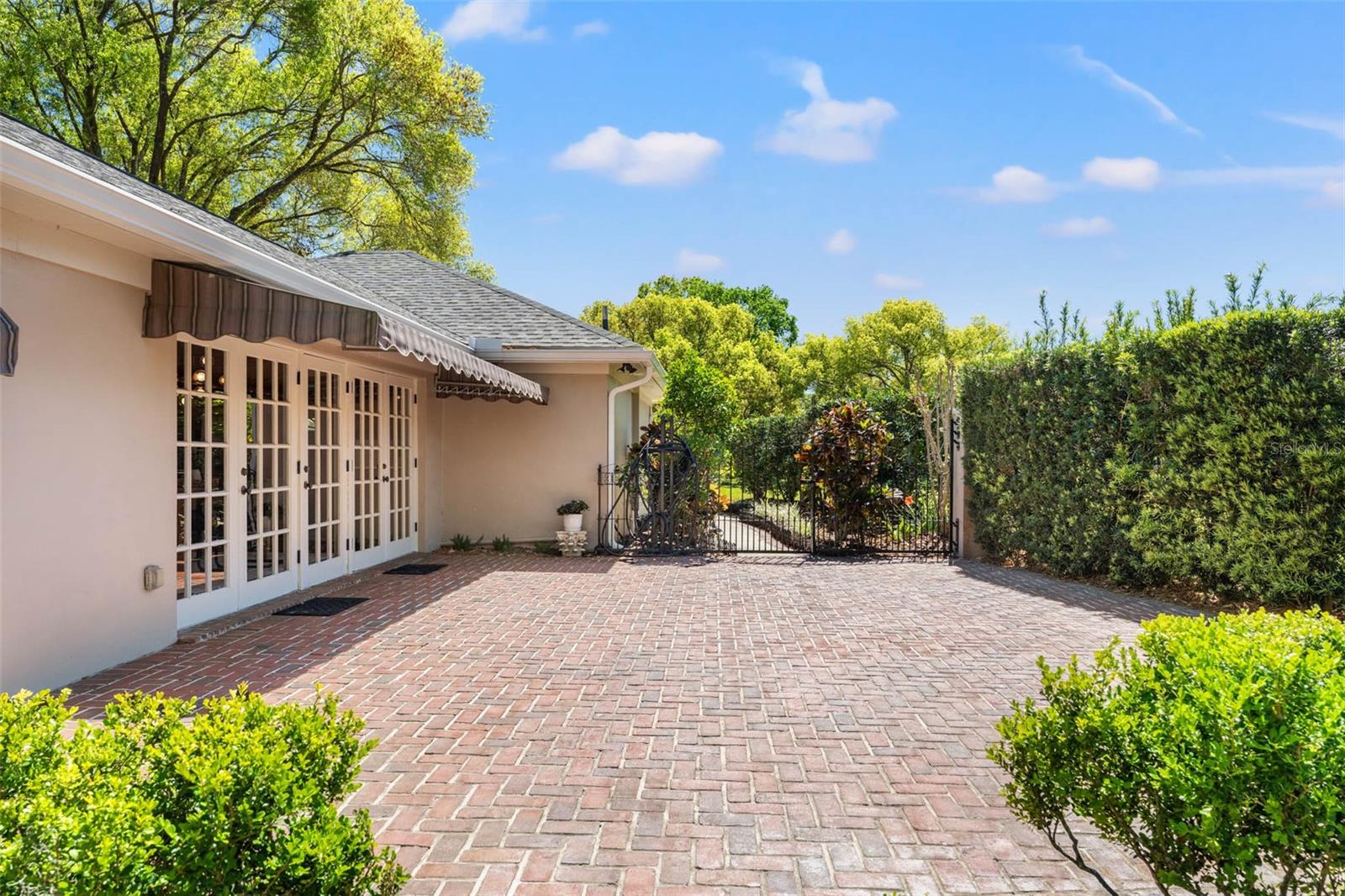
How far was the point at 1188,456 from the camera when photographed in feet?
26.2

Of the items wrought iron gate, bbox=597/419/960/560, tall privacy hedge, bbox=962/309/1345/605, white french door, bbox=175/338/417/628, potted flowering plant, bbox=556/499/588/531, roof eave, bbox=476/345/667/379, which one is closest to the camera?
white french door, bbox=175/338/417/628

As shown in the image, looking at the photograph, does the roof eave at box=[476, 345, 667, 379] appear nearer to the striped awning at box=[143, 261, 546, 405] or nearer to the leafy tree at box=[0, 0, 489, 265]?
the striped awning at box=[143, 261, 546, 405]

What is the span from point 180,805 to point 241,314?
483 centimetres

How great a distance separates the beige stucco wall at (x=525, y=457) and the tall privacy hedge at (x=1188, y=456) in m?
6.62

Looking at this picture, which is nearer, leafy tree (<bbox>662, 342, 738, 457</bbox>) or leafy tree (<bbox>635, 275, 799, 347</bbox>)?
leafy tree (<bbox>662, 342, 738, 457</bbox>)

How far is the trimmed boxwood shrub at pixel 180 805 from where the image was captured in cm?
155

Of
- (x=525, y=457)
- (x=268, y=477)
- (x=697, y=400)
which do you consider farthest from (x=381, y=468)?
(x=697, y=400)

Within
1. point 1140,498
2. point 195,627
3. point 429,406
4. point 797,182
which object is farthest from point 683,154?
point 195,627

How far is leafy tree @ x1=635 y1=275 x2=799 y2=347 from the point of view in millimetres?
48781

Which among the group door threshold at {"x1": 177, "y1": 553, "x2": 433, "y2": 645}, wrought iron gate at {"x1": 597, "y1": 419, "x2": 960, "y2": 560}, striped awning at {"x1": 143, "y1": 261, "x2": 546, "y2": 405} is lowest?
door threshold at {"x1": 177, "y1": 553, "x2": 433, "y2": 645}

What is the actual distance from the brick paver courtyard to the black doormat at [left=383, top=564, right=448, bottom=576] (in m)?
0.92

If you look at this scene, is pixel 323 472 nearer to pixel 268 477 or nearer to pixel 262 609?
pixel 268 477

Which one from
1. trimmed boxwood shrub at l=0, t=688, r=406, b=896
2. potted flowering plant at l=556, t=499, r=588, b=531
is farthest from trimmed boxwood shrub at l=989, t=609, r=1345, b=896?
potted flowering plant at l=556, t=499, r=588, b=531

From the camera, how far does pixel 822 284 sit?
3903 centimetres
